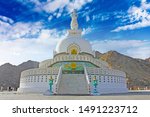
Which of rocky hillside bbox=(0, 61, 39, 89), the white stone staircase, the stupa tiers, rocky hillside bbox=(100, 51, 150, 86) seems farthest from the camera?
rocky hillside bbox=(100, 51, 150, 86)

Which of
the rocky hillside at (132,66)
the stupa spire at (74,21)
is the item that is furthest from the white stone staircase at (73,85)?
the rocky hillside at (132,66)

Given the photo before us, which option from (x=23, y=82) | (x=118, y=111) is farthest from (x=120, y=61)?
(x=118, y=111)

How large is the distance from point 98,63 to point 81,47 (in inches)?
179

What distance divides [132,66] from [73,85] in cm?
6662

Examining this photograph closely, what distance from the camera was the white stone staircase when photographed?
22.8m

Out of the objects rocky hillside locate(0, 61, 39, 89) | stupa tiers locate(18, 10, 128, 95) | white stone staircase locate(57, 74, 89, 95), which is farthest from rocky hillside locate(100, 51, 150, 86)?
white stone staircase locate(57, 74, 89, 95)

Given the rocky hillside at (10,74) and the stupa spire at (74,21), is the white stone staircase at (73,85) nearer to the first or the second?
the stupa spire at (74,21)

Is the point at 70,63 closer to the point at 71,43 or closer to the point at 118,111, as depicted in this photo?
the point at 71,43

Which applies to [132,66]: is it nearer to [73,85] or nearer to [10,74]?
[10,74]

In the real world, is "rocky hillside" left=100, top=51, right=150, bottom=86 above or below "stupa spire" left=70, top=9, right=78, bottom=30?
below

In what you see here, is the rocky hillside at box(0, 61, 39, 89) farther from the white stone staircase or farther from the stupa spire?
the white stone staircase

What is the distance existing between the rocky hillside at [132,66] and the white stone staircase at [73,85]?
158ft

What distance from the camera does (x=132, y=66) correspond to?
286 ft

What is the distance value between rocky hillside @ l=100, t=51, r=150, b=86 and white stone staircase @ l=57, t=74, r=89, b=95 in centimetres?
4830
